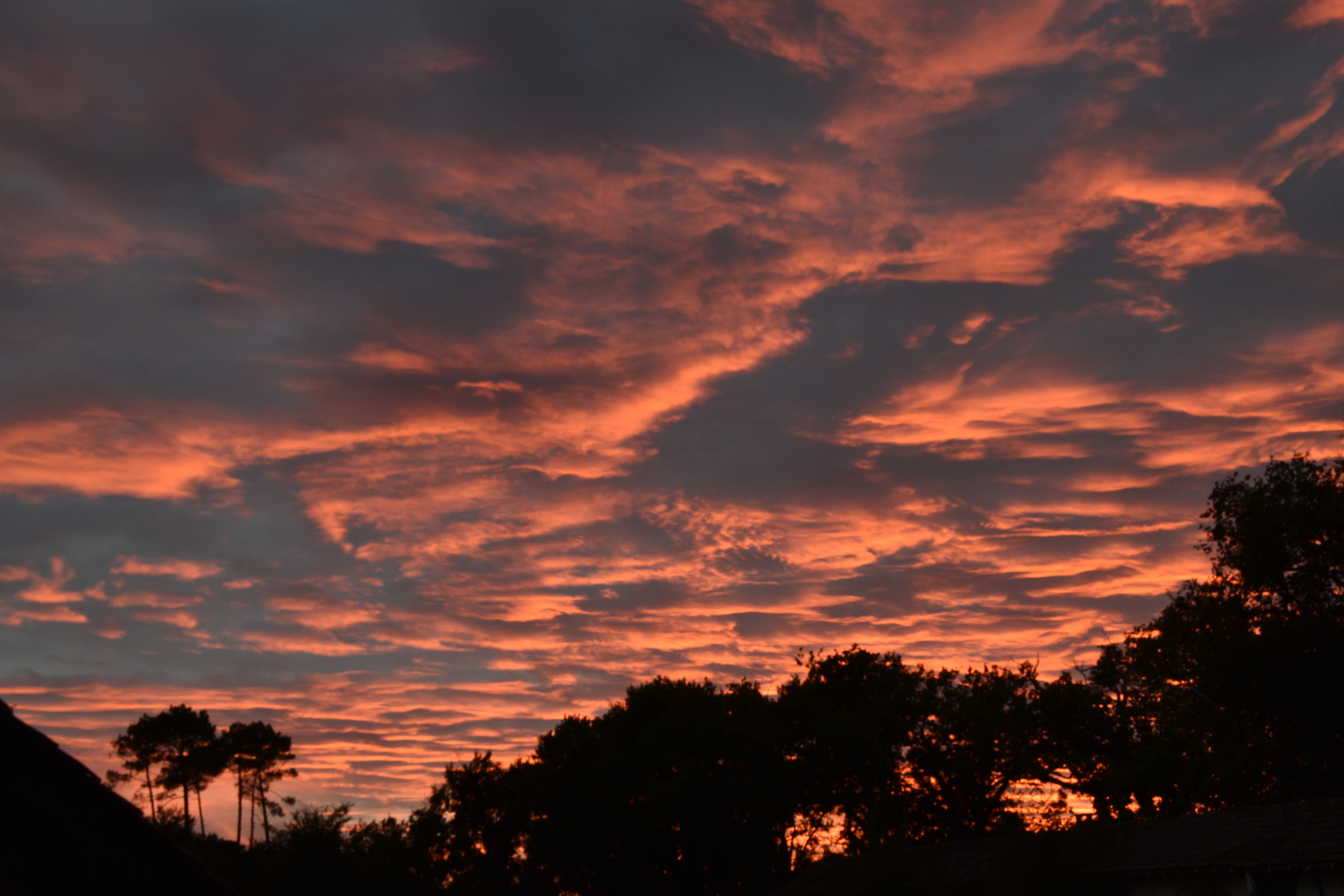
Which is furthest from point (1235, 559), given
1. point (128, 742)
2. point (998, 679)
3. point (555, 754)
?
point (128, 742)

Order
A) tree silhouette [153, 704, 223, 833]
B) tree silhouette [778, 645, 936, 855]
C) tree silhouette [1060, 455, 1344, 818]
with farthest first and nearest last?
tree silhouette [153, 704, 223, 833], tree silhouette [778, 645, 936, 855], tree silhouette [1060, 455, 1344, 818]

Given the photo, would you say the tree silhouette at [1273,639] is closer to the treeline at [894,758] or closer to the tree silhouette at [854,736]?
the treeline at [894,758]

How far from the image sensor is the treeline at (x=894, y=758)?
38.0 metres

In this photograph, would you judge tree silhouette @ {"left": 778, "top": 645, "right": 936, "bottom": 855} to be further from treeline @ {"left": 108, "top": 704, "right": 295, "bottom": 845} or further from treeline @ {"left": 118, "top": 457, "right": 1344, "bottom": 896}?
treeline @ {"left": 108, "top": 704, "right": 295, "bottom": 845}

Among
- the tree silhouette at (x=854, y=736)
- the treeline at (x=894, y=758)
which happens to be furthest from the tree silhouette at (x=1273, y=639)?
the tree silhouette at (x=854, y=736)

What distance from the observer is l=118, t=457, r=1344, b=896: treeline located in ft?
125

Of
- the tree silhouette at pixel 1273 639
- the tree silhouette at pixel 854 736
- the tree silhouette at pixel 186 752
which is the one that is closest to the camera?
the tree silhouette at pixel 1273 639

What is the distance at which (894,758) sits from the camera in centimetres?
7256

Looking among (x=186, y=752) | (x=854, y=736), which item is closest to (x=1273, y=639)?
(x=854, y=736)

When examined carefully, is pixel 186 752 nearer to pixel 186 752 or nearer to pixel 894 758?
pixel 186 752

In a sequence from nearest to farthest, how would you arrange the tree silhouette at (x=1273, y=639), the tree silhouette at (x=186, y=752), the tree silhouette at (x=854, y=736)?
the tree silhouette at (x=1273, y=639) < the tree silhouette at (x=854, y=736) < the tree silhouette at (x=186, y=752)

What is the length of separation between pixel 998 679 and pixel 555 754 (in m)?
33.5

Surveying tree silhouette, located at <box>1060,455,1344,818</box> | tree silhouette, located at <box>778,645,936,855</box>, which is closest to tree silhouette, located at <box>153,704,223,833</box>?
tree silhouette, located at <box>778,645,936,855</box>

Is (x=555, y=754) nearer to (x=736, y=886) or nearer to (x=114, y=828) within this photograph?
(x=736, y=886)
